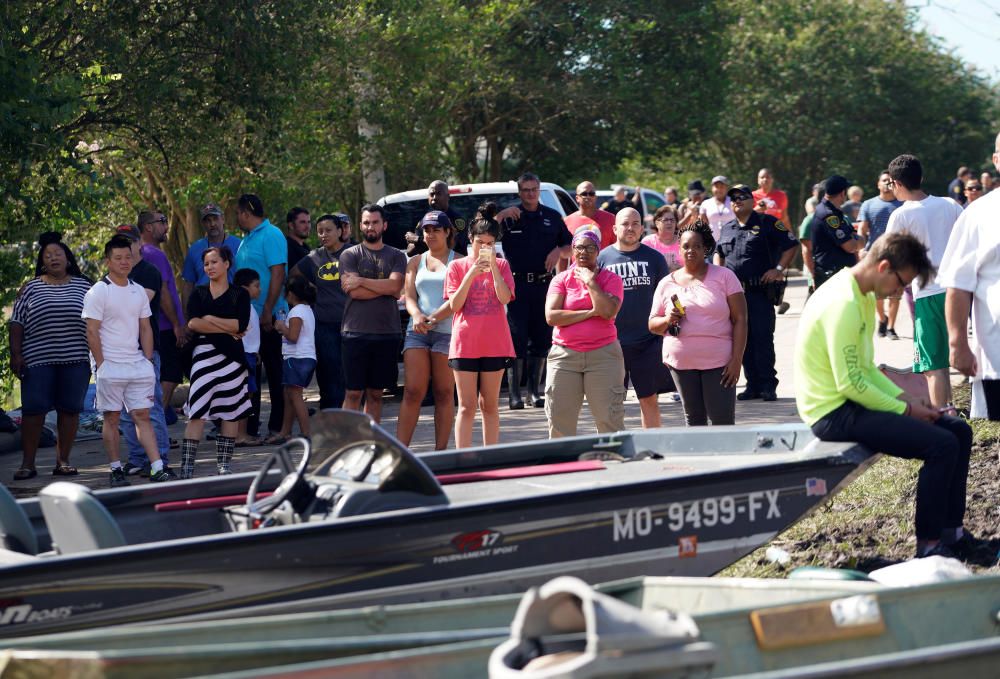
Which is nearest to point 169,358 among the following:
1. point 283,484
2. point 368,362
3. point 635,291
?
point 368,362

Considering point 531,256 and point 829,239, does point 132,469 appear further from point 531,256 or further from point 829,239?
point 829,239

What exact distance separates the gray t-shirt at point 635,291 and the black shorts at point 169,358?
4.34m

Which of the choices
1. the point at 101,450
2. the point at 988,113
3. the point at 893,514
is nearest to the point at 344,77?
the point at 101,450

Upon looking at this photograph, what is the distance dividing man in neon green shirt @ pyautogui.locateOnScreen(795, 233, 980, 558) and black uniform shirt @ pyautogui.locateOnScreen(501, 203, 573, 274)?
5808 millimetres

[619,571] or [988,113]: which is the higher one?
[988,113]

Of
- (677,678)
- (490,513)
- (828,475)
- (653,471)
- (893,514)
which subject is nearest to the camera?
(677,678)

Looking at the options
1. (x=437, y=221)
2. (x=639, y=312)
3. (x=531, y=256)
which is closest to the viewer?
(x=639, y=312)

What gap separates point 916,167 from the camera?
987 cm

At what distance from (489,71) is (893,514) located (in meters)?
19.3

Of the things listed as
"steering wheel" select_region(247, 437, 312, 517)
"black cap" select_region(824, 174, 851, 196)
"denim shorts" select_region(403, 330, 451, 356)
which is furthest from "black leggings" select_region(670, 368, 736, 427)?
"black cap" select_region(824, 174, 851, 196)

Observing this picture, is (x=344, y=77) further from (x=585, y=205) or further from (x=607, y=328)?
(x=607, y=328)

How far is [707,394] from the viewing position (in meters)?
9.13

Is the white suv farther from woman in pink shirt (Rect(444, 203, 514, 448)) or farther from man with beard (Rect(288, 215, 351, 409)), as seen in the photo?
woman in pink shirt (Rect(444, 203, 514, 448))

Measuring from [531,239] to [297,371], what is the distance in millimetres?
2642
